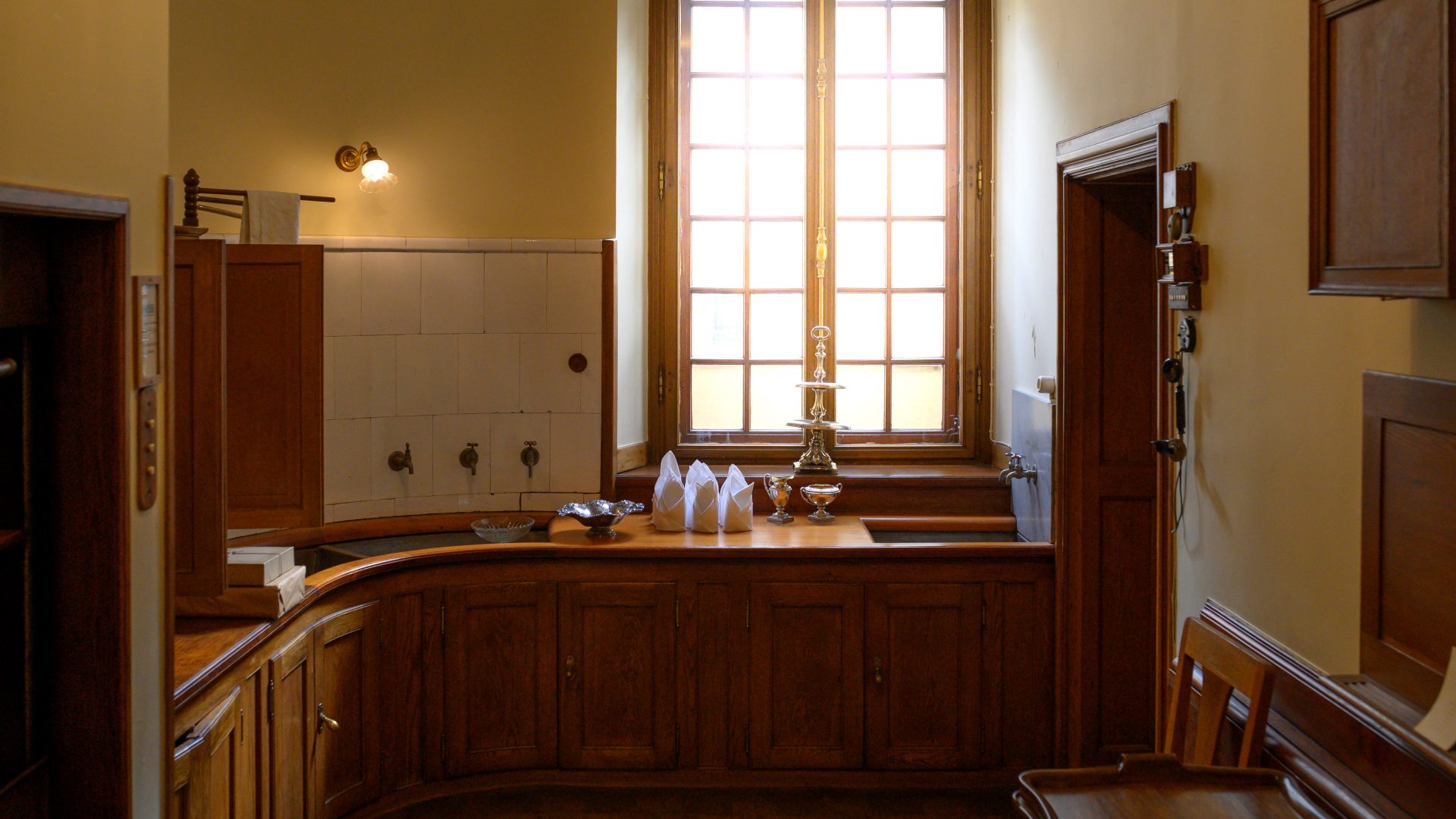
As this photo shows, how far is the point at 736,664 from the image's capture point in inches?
173

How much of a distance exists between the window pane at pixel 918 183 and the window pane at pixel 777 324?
0.58 m

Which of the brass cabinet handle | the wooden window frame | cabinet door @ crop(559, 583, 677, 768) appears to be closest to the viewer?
the brass cabinet handle

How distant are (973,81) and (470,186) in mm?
2089

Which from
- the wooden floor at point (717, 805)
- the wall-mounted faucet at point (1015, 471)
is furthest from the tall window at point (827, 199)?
the wooden floor at point (717, 805)

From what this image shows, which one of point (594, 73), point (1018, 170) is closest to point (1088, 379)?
point (1018, 170)

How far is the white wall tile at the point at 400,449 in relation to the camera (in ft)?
15.4

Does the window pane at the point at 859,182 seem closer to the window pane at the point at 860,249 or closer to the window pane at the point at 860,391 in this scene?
the window pane at the point at 860,249

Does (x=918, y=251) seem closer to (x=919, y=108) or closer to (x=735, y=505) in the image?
(x=919, y=108)

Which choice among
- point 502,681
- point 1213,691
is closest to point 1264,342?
point 1213,691

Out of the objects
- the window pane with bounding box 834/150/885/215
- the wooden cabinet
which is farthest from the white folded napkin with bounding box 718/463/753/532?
the wooden cabinet

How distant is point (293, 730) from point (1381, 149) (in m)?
3.06

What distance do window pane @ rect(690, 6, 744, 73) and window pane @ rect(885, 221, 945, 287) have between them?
3.25 feet

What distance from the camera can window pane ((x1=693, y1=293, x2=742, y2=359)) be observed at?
5379mm

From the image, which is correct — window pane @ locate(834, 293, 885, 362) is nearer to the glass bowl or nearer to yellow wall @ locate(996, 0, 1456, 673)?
the glass bowl
